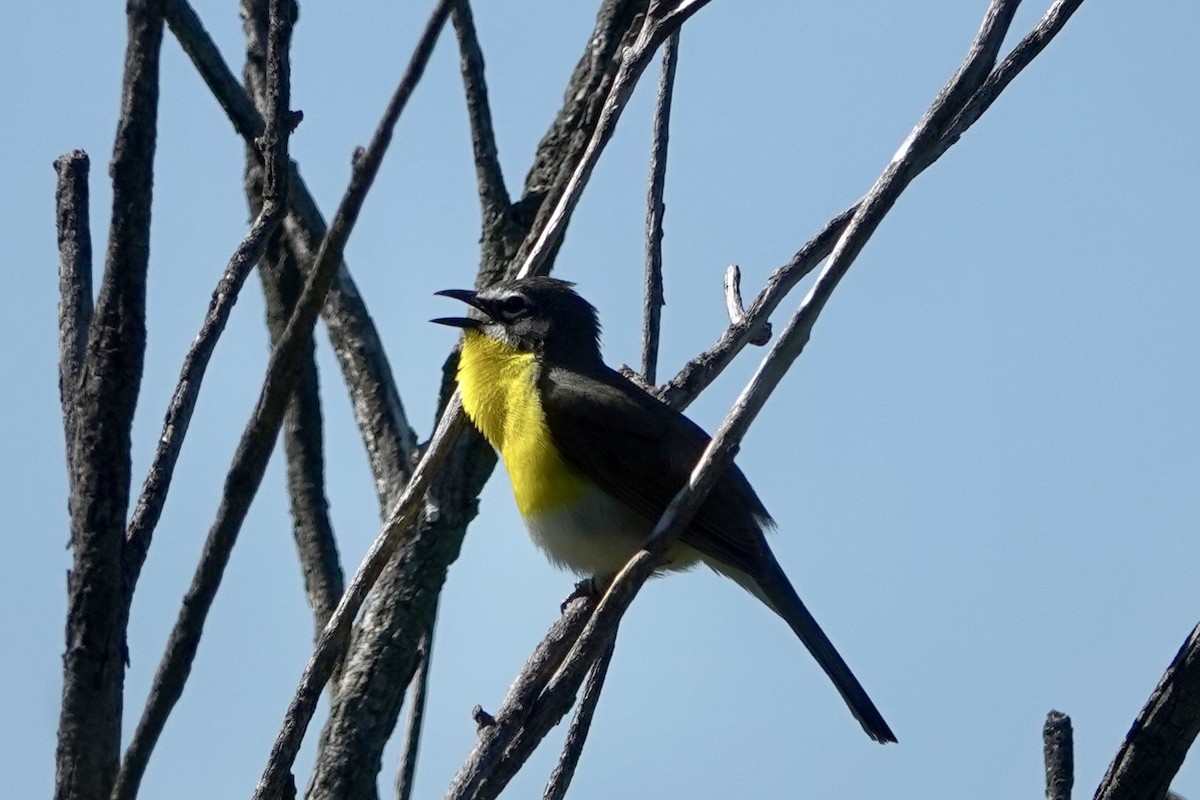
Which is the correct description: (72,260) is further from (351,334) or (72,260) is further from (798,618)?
(798,618)

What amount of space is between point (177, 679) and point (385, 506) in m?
2.88

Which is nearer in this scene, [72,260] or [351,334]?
[72,260]

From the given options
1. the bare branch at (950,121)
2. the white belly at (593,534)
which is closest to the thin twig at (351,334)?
the white belly at (593,534)

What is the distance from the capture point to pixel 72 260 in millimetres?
5352

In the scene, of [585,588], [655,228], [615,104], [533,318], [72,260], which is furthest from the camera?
[533,318]

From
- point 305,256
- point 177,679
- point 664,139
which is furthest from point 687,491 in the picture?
point 305,256

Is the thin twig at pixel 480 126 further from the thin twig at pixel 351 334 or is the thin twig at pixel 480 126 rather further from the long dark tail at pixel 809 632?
the long dark tail at pixel 809 632

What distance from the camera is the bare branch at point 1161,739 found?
178 inches

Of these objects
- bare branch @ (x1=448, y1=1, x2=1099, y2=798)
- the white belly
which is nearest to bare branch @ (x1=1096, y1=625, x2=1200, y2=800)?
bare branch @ (x1=448, y1=1, x2=1099, y2=798)

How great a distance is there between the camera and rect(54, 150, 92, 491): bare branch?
5227 mm

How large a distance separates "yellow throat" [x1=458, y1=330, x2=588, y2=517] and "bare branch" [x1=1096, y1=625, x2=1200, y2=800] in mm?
2927

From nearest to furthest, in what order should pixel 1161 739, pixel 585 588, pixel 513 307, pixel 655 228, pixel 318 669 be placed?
1. pixel 318 669
2. pixel 1161 739
3. pixel 655 228
4. pixel 585 588
5. pixel 513 307

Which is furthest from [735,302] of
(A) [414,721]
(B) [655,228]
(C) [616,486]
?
(A) [414,721]

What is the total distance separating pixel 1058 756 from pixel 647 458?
108 inches
